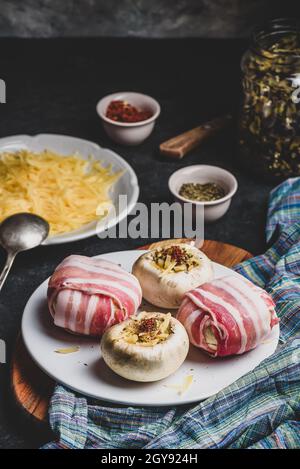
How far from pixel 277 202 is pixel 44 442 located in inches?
39.8

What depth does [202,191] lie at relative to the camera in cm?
213

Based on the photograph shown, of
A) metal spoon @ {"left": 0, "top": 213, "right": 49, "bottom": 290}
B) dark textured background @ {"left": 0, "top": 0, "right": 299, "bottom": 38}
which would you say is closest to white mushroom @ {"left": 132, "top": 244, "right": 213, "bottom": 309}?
metal spoon @ {"left": 0, "top": 213, "right": 49, "bottom": 290}

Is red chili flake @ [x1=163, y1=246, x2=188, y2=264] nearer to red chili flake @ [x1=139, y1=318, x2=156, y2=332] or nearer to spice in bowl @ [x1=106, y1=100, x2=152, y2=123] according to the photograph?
red chili flake @ [x1=139, y1=318, x2=156, y2=332]

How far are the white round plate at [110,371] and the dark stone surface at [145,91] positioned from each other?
0.46 m

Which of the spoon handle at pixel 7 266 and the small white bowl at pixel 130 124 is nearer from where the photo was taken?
the spoon handle at pixel 7 266

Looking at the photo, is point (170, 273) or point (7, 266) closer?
point (170, 273)

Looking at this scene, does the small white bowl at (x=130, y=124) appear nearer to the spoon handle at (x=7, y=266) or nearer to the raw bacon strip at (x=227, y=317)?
the spoon handle at (x=7, y=266)

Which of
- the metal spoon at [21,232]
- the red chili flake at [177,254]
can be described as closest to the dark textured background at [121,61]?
the metal spoon at [21,232]

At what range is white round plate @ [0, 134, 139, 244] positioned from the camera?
1948 millimetres

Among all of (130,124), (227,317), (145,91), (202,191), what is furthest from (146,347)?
(145,91)

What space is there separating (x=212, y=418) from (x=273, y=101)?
1.02 metres

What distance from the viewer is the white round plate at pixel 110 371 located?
4.81 feet

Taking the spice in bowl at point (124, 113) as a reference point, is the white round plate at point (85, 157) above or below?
below

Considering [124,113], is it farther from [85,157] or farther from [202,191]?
[202,191]
